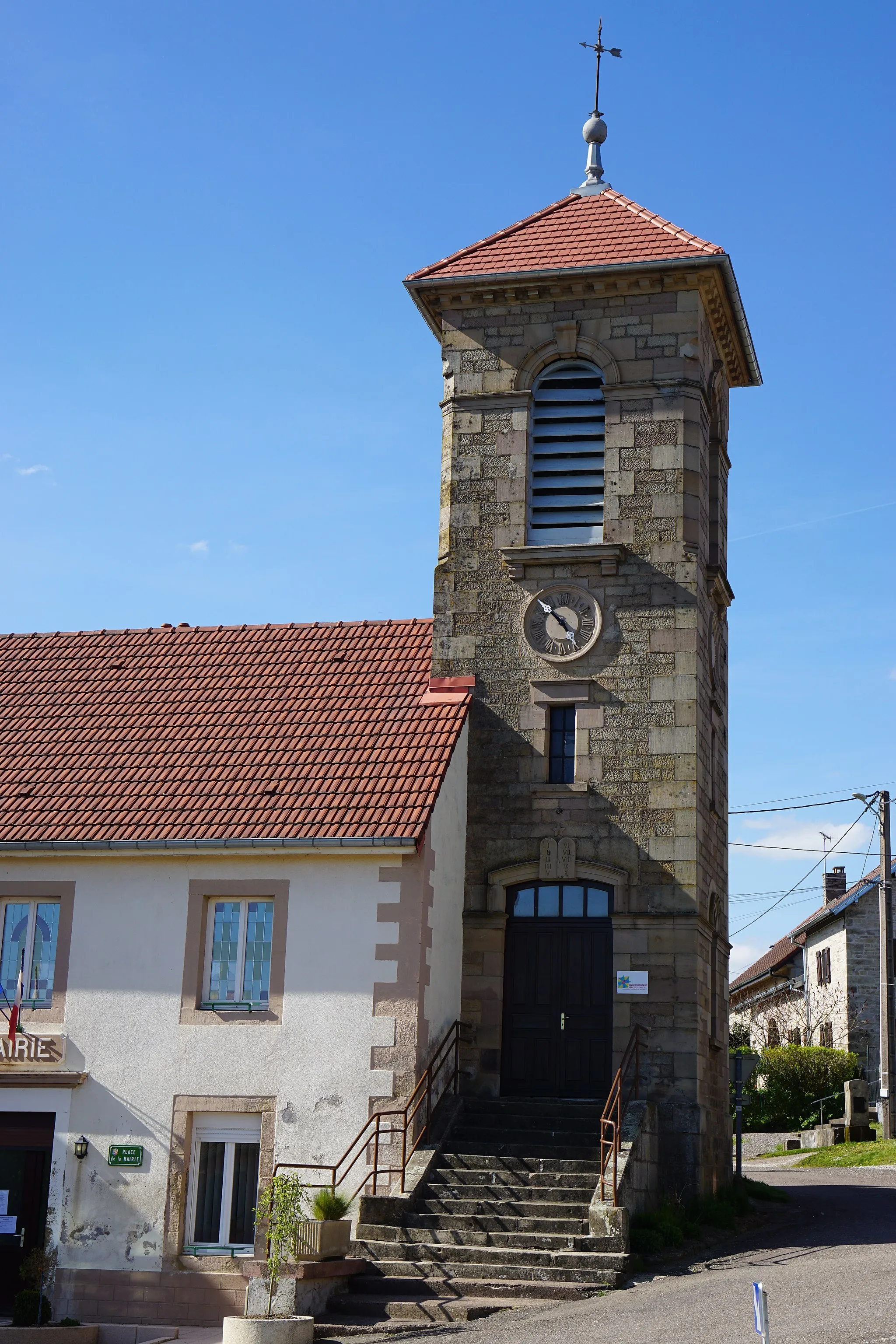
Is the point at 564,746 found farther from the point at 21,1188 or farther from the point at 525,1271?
the point at 21,1188

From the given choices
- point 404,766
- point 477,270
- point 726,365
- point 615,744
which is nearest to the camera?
point 404,766

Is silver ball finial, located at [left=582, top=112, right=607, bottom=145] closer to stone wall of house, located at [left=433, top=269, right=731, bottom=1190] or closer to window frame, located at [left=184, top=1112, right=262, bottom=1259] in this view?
stone wall of house, located at [left=433, top=269, right=731, bottom=1190]

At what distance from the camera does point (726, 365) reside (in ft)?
75.8

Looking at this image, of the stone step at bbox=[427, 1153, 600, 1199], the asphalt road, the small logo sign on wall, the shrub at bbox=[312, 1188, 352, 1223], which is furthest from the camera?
the small logo sign on wall

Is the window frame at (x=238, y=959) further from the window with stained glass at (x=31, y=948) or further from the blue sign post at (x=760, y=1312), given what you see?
the blue sign post at (x=760, y=1312)

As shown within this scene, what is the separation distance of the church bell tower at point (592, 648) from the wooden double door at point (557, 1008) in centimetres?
3

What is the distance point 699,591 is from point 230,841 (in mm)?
6787

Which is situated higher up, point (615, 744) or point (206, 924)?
point (615, 744)

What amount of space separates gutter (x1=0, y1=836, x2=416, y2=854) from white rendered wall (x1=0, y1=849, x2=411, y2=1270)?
21 cm

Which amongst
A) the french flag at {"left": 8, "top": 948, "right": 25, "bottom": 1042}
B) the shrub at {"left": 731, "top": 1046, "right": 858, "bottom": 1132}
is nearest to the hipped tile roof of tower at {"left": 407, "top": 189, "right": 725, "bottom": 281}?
the french flag at {"left": 8, "top": 948, "right": 25, "bottom": 1042}

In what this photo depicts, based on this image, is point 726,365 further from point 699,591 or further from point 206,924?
point 206,924

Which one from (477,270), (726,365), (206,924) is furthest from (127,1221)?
(726,365)

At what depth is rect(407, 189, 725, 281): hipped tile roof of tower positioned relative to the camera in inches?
808

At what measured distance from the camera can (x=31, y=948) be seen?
17.8 m
